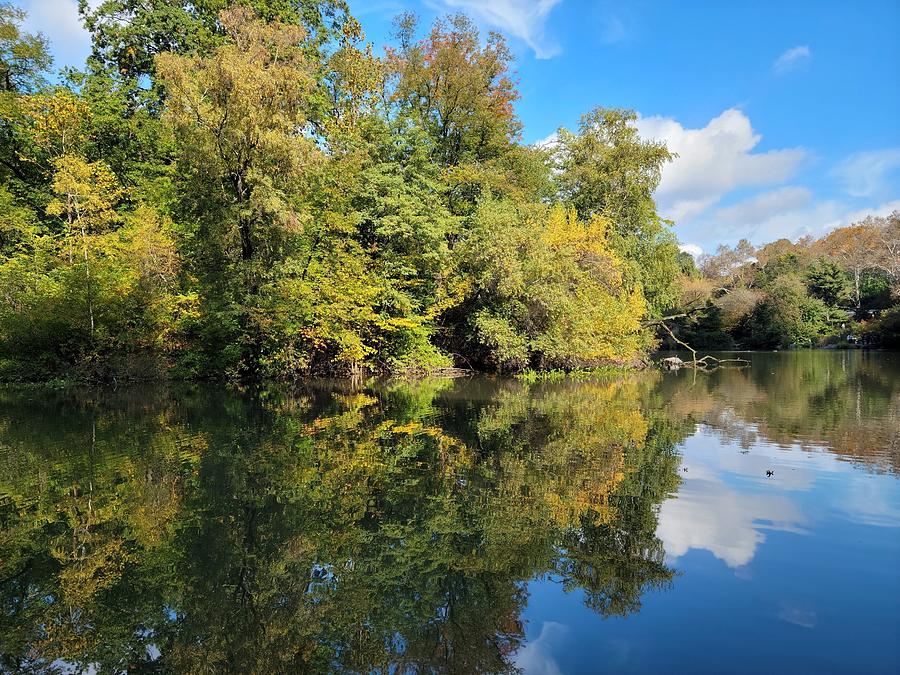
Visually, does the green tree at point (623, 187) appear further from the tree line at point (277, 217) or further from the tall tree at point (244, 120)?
the tall tree at point (244, 120)

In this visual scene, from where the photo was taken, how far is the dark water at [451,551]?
13.4 ft

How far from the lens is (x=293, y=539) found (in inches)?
235

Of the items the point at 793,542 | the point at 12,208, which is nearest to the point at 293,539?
the point at 793,542

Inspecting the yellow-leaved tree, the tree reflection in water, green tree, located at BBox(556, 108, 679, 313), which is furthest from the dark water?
green tree, located at BBox(556, 108, 679, 313)

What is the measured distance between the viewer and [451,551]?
5637mm

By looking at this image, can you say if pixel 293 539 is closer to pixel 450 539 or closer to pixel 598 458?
pixel 450 539

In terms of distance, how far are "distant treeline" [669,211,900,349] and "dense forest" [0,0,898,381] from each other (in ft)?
81.6

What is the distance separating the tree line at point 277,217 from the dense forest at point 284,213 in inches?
4.4

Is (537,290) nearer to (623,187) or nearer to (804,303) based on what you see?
(623,187)

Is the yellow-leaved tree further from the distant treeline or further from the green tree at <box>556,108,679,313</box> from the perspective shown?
the distant treeline

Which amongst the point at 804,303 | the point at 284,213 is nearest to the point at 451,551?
the point at 284,213

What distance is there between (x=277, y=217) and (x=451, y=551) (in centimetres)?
1690

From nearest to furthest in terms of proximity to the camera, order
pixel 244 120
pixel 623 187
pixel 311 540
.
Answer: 1. pixel 311 540
2. pixel 244 120
3. pixel 623 187

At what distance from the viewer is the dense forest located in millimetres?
20250
